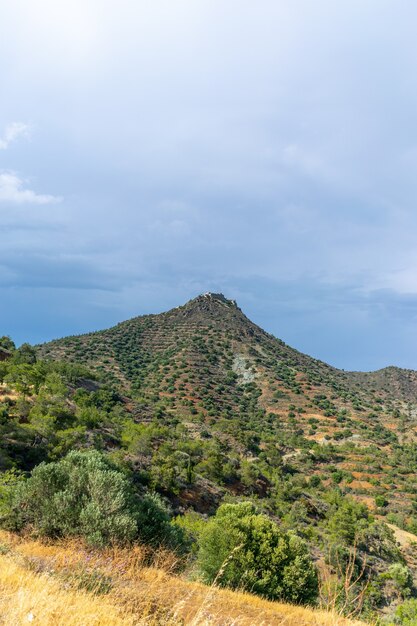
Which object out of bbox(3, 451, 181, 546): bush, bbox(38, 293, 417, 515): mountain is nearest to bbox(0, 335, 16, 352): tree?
bbox(38, 293, 417, 515): mountain

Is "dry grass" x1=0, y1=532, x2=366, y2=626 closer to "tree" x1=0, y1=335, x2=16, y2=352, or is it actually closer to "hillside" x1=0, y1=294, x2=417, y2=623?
"hillside" x1=0, y1=294, x2=417, y2=623

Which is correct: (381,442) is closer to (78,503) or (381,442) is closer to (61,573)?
(78,503)

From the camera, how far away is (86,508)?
11.6 meters

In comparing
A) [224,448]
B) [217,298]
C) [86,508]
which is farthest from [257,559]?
[217,298]

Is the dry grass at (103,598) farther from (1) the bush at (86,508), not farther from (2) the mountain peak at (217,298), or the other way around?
(2) the mountain peak at (217,298)

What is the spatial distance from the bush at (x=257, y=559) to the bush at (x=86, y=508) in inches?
99.1

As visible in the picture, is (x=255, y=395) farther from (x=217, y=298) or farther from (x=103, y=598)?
(x=103, y=598)

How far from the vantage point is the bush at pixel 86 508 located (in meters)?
11.1

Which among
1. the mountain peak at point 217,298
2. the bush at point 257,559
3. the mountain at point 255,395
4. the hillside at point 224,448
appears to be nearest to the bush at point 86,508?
the hillside at point 224,448

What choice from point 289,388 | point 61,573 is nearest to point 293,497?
point 61,573

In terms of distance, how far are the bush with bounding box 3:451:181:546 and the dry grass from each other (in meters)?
0.78

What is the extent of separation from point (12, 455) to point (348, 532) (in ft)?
98.5

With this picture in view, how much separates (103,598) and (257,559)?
41.3 feet

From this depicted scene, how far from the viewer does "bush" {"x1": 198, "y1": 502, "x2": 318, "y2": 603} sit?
14500 mm
